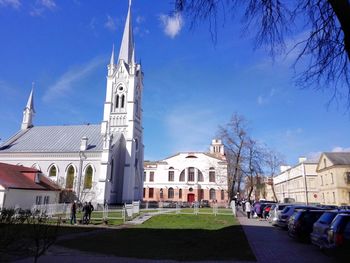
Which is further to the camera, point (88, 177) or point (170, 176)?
point (170, 176)

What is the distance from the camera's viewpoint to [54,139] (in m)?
55.7

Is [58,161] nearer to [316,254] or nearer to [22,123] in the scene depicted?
[22,123]

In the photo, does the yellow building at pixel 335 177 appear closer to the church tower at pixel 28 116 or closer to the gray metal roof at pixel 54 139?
the gray metal roof at pixel 54 139

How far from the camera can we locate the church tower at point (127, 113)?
51469 millimetres

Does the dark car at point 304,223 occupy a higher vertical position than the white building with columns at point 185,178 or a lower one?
lower

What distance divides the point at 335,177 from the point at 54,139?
48887 mm

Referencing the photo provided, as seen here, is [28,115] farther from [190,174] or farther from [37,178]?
[190,174]

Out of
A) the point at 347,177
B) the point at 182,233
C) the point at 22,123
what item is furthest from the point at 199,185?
the point at 182,233

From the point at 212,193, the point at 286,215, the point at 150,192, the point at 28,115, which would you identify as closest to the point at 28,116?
the point at 28,115

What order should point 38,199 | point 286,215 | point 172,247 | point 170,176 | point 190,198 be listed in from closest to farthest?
point 172,247
point 286,215
point 38,199
point 190,198
point 170,176

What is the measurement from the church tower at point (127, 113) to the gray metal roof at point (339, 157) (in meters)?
33.6

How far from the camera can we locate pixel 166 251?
1284cm

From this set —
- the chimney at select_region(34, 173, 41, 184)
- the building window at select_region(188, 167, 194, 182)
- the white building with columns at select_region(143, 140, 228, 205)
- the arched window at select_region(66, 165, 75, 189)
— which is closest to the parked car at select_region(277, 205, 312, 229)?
the chimney at select_region(34, 173, 41, 184)

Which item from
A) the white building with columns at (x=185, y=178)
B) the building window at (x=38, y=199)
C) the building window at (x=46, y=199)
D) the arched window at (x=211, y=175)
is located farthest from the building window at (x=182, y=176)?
the building window at (x=38, y=199)
